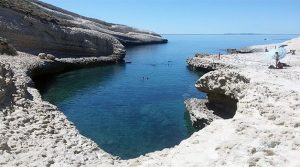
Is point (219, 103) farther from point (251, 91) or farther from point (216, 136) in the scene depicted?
point (216, 136)

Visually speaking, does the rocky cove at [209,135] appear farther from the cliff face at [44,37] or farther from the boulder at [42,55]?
Answer: the cliff face at [44,37]

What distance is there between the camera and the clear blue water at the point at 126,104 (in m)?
25.3

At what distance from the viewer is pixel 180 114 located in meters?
32.2

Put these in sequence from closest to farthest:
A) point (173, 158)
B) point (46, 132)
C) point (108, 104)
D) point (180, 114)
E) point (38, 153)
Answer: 1. point (173, 158)
2. point (38, 153)
3. point (46, 132)
4. point (180, 114)
5. point (108, 104)

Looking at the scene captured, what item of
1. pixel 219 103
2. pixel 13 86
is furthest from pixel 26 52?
pixel 219 103

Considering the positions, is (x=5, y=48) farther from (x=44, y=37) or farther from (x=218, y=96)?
(x=218, y=96)

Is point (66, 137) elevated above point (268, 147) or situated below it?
below

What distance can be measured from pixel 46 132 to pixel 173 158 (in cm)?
827

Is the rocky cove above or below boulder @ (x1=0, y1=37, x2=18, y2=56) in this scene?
below

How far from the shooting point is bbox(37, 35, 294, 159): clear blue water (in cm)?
2532

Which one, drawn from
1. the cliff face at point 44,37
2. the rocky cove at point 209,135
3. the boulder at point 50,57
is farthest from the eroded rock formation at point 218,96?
Result: the cliff face at point 44,37

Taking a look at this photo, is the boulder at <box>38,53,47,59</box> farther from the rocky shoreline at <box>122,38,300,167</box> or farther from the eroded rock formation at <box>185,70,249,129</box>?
the rocky shoreline at <box>122,38,300,167</box>

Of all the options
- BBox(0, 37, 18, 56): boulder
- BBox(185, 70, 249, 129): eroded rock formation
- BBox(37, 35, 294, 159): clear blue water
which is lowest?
BBox(37, 35, 294, 159): clear blue water

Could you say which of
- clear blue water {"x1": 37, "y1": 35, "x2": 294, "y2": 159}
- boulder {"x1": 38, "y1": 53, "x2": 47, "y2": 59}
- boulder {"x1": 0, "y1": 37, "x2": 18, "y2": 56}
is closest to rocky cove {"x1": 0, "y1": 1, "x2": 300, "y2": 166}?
clear blue water {"x1": 37, "y1": 35, "x2": 294, "y2": 159}
